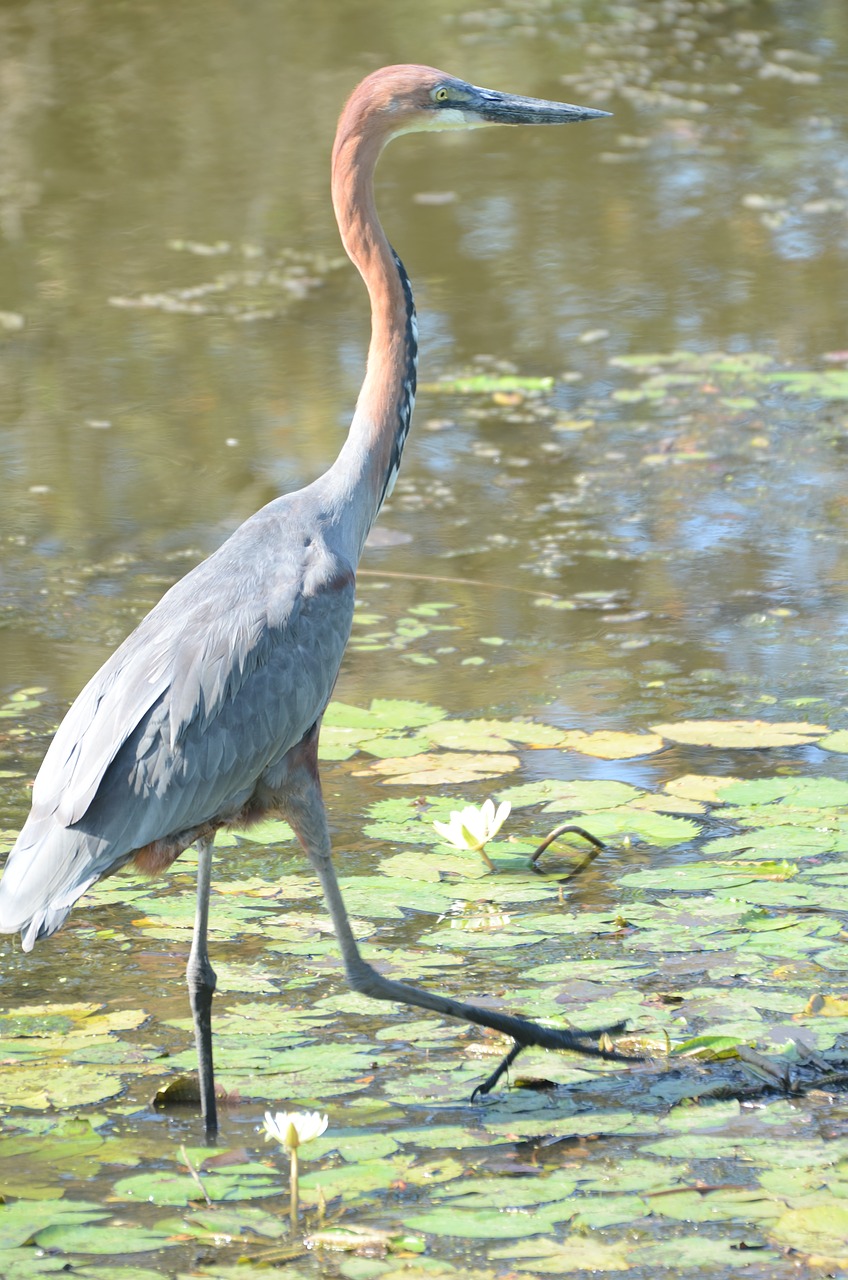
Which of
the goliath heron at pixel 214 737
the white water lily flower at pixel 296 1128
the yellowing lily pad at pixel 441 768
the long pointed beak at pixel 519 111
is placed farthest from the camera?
the yellowing lily pad at pixel 441 768

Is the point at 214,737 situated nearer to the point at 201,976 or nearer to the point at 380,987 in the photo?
the point at 201,976

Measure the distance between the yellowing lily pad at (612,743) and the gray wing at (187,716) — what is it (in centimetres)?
138

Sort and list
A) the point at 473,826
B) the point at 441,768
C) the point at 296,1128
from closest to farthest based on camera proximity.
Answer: the point at 296,1128 < the point at 473,826 < the point at 441,768

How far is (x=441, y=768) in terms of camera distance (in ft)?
17.3

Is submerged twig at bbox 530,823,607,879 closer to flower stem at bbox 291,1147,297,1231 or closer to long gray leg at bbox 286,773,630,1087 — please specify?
long gray leg at bbox 286,773,630,1087

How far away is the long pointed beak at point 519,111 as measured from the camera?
491 cm

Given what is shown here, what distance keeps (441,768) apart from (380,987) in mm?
1390

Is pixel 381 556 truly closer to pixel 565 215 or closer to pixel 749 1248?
pixel 749 1248

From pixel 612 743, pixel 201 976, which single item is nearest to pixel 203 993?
pixel 201 976

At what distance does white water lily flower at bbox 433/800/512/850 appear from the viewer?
4.54 meters

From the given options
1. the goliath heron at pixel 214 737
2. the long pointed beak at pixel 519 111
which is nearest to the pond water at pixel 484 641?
the goliath heron at pixel 214 737

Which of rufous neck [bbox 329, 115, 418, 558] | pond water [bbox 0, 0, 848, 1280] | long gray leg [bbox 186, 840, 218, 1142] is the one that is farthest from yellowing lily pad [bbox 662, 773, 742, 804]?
long gray leg [bbox 186, 840, 218, 1142]

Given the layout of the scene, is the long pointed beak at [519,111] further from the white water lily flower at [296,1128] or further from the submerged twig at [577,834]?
the white water lily flower at [296,1128]

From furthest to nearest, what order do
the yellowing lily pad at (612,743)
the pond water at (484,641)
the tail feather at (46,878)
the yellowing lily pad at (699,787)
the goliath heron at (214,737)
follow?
the yellowing lily pad at (612,743)
the yellowing lily pad at (699,787)
the goliath heron at (214,737)
the tail feather at (46,878)
the pond water at (484,641)
